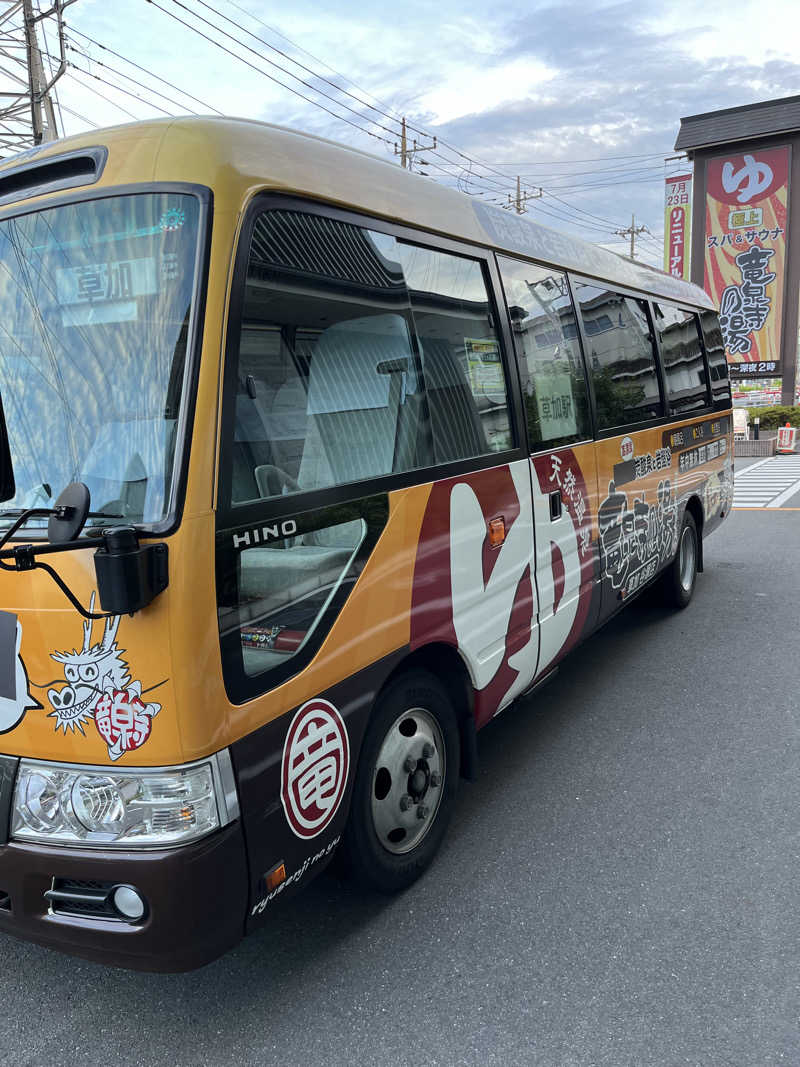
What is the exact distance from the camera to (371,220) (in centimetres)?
271

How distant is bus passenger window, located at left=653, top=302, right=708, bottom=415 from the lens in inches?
233

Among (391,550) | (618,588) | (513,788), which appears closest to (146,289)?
(391,550)

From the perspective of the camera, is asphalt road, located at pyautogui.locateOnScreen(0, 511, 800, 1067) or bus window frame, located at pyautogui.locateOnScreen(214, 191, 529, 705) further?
asphalt road, located at pyautogui.locateOnScreen(0, 511, 800, 1067)

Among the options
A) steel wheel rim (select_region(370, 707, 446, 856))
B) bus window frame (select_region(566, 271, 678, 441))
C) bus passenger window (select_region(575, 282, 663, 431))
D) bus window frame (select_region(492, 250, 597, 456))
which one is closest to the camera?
steel wheel rim (select_region(370, 707, 446, 856))

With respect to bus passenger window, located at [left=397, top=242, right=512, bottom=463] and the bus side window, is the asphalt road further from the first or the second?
the bus side window

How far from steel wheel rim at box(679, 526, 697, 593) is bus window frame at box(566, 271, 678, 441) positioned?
115cm

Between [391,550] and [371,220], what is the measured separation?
3.63 feet

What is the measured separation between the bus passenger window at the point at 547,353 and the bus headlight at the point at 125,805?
7.48 ft

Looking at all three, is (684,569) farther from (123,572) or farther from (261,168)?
(123,572)

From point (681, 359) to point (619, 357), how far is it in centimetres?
163

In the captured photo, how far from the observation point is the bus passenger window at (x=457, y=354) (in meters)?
3.00

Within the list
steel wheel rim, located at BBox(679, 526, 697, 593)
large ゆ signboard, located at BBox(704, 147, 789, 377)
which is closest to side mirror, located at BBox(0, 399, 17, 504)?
steel wheel rim, located at BBox(679, 526, 697, 593)

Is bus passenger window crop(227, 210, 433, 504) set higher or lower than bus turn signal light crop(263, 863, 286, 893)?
higher

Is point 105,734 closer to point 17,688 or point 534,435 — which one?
point 17,688
